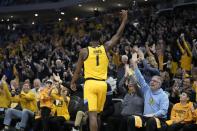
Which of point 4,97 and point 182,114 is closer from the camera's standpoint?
point 182,114

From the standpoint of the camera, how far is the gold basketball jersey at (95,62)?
843cm

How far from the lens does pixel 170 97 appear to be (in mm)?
10219

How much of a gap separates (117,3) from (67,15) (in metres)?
5.06

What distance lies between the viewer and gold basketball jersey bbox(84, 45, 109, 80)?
27.7ft

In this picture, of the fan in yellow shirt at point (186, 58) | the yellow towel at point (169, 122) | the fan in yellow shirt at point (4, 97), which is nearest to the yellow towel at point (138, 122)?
the yellow towel at point (169, 122)

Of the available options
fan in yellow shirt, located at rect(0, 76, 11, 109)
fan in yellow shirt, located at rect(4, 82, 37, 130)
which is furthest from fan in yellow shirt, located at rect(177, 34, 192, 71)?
fan in yellow shirt, located at rect(0, 76, 11, 109)

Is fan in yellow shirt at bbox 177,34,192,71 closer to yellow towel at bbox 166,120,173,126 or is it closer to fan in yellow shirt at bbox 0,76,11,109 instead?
fan in yellow shirt at bbox 0,76,11,109

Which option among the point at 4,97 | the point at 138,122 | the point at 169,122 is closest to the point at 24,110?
the point at 4,97

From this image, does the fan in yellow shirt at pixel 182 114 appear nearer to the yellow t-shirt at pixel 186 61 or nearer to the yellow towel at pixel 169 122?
the yellow towel at pixel 169 122

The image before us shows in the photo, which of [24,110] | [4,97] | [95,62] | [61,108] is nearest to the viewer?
[95,62]

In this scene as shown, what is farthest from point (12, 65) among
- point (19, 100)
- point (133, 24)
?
point (19, 100)

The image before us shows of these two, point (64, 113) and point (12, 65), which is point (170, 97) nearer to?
point (64, 113)

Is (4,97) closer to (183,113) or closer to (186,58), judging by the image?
(186,58)

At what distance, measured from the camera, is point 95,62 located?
843 cm
